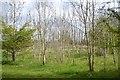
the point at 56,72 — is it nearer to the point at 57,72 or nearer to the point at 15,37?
the point at 57,72

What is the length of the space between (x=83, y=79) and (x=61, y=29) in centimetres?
1947

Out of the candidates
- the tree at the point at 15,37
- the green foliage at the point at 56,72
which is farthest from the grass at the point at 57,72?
the tree at the point at 15,37

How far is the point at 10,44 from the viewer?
25.2 meters

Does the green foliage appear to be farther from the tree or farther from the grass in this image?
the tree

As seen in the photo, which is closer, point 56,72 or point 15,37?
point 56,72

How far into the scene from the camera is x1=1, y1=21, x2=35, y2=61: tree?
25.1m

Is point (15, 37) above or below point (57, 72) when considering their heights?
above

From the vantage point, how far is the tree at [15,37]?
2509 centimetres

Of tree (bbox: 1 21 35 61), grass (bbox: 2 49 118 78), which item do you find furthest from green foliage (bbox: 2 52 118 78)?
tree (bbox: 1 21 35 61)

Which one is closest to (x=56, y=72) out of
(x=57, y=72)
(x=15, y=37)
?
(x=57, y=72)

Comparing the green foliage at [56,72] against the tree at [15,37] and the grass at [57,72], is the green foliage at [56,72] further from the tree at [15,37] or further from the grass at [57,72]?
the tree at [15,37]

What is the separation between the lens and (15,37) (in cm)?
2544

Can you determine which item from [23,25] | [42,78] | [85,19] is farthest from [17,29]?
[42,78]

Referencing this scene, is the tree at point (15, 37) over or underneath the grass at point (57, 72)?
over
